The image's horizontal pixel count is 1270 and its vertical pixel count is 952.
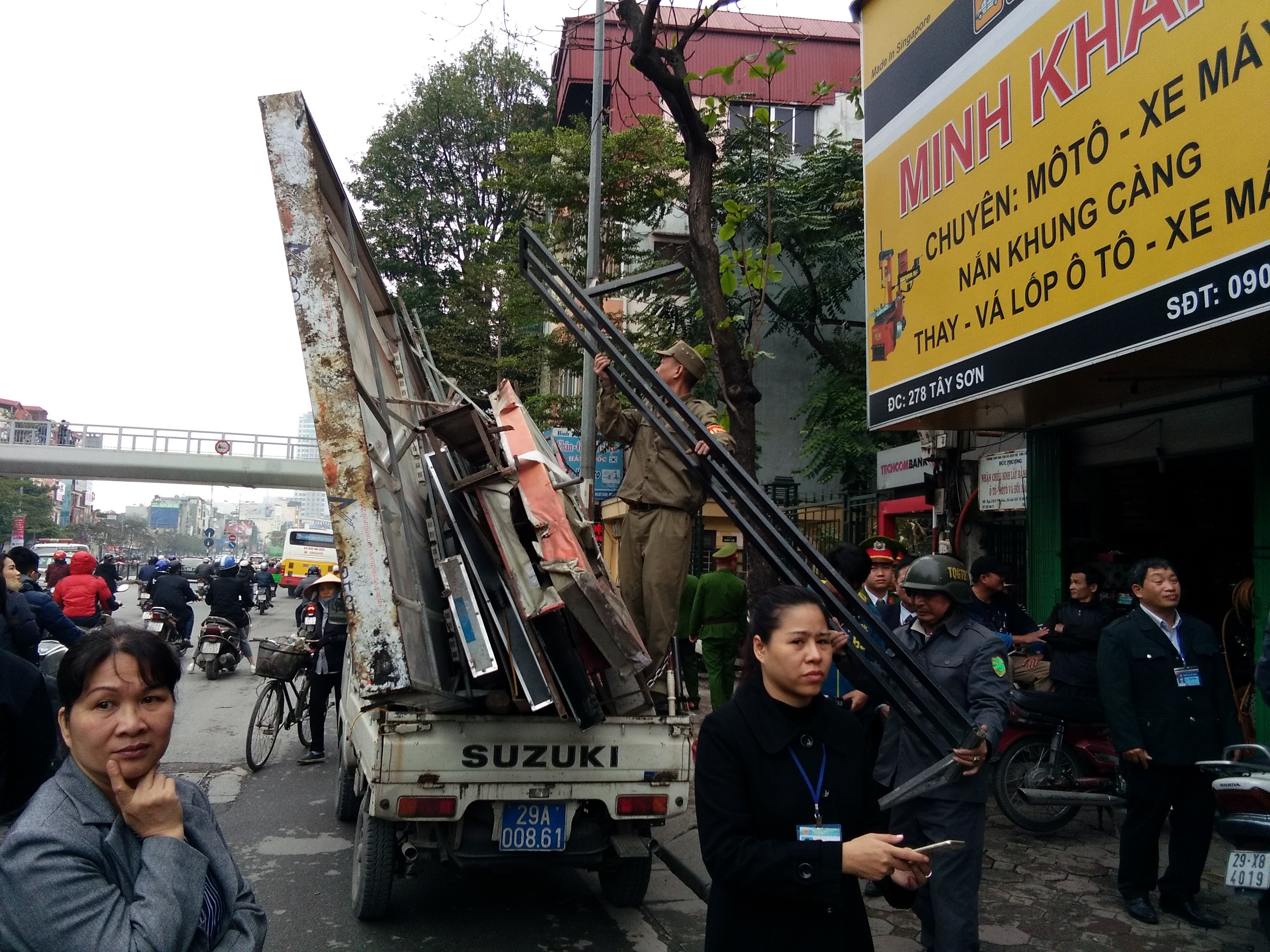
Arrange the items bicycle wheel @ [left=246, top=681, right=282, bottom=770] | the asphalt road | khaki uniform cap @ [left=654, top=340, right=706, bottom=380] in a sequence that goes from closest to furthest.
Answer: the asphalt road → khaki uniform cap @ [left=654, top=340, right=706, bottom=380] → bicycle wheel @ [left=246, top=681, right=282, bottom=770]

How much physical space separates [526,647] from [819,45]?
2304 centimetres

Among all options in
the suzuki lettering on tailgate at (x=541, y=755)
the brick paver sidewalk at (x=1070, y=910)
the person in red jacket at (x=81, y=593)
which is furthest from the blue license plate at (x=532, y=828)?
the person in red jacket at (x=81, y=593)

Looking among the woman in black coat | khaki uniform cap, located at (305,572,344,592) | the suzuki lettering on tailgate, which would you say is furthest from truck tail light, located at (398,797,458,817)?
khaki uniform cap, located at (305,572,344,592)

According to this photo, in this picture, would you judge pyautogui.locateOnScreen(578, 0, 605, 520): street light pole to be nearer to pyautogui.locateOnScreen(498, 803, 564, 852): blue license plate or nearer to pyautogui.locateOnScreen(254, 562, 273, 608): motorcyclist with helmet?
pyautogui.locateOnScreen(498, 803, 564, 852): blue license plate

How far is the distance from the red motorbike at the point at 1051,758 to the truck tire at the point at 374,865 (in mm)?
3828

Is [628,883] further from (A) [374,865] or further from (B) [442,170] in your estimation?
(B) [442,170]

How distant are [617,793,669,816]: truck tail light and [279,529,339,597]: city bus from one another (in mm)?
34541

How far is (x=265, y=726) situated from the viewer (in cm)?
795

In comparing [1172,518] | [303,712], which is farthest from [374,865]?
[1172,518]

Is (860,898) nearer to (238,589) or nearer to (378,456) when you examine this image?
(378,456)

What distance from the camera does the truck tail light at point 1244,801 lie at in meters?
3.75

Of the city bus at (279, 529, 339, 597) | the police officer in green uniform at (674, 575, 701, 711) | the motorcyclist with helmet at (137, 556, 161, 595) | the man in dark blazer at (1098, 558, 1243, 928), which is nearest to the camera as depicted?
the man in dark blazer at (1098, 558, 1243, 928)

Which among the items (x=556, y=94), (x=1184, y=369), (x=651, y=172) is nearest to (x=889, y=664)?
(x=1184, y=369)

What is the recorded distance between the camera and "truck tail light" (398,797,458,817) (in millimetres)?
3986
